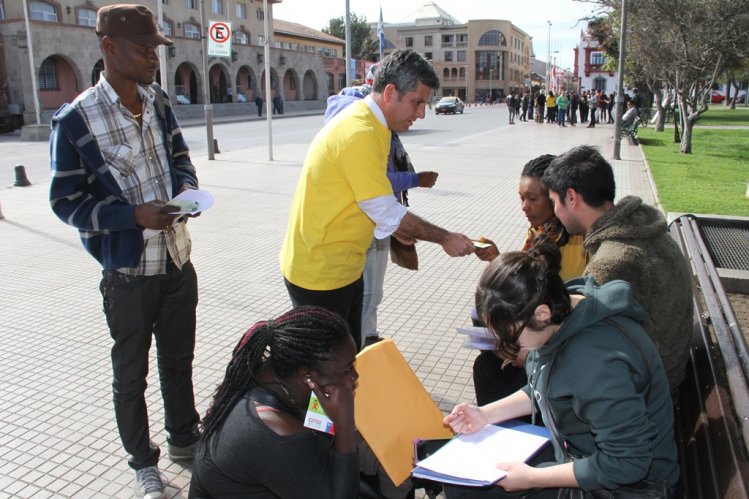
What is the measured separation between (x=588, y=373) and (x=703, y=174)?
13201 millimetres

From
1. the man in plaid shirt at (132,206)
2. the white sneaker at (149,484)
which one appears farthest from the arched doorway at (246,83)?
the white sneaker at (149,484)

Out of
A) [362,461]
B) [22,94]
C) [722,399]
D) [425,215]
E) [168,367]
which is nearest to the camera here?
[722,399]

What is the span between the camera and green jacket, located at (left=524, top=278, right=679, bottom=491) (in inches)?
73.3

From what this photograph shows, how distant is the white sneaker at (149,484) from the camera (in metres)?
2.98

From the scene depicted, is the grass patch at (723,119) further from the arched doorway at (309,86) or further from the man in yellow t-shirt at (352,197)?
the man in yellow t-shirt at (352,197)

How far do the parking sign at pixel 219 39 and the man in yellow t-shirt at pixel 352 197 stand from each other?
13.6 metres

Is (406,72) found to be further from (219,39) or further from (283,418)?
(219,39)

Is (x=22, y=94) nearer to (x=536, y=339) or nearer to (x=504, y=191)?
(x=504, y=191)

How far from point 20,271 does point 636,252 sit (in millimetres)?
6622

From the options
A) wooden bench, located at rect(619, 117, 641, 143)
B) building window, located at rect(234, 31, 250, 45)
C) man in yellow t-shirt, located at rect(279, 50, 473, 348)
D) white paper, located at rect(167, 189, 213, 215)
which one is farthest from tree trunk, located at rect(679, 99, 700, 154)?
building window, located at rect(234, 31, 250, 45)

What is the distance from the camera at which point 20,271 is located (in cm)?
691

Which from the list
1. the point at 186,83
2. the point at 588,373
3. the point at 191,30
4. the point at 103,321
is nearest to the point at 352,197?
the point at 588,373

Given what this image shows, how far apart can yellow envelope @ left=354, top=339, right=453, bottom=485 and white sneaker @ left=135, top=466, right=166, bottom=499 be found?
1.15 m

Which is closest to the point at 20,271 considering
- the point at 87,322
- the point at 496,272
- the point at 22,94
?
the point at 87,322
